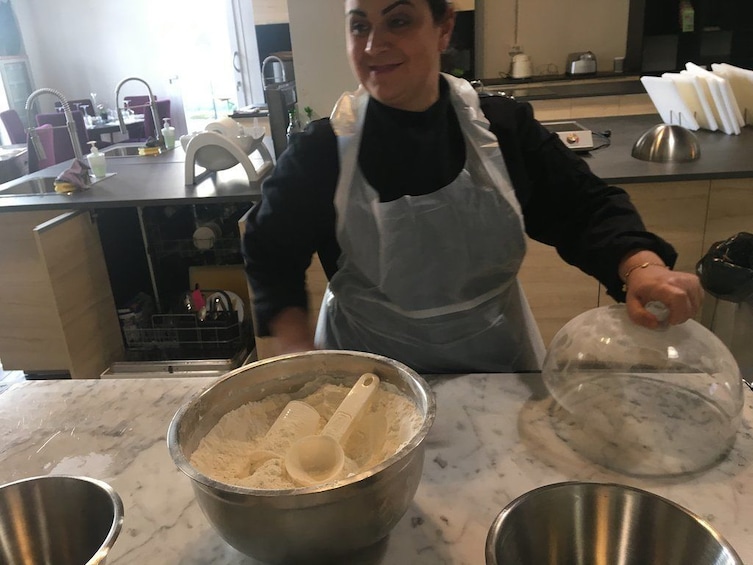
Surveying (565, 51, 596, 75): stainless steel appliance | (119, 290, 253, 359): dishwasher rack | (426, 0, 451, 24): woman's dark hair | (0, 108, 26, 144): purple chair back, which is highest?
(426, 0, 451, 24): woman's dark hair

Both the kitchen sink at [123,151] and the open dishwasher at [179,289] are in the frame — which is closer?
the open dishwasher at [179,289]

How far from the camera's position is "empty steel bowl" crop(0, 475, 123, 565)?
2.15ft

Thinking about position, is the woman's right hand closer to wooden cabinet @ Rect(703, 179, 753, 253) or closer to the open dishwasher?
the open dishwasher

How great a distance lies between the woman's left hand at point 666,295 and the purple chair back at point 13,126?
5.88m

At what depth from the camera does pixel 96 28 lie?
6.35 m

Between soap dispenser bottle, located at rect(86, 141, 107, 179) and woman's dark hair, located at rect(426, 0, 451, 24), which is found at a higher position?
woman's dark hair, located at rect(426, 0, 451, 24)

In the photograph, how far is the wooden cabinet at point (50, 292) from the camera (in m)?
2.25

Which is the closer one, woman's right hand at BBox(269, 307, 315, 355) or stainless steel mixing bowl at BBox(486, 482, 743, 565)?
stainless steel mixing bowl at BBox(486, 482, 743, 565)

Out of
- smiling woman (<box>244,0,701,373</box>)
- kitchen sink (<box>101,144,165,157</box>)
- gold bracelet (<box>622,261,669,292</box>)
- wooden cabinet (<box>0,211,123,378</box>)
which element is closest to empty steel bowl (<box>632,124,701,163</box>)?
smiling woman (<box>244,0,701,373</box>)

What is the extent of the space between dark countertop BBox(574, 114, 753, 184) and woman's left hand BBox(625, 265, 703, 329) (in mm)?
1314

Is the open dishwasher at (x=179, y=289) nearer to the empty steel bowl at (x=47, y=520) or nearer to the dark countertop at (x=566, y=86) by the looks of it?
the empty steel bowl at (x=47, y=520)

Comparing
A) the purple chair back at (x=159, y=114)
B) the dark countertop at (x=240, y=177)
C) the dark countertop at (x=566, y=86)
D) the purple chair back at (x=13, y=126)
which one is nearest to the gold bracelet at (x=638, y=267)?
the dark countertop at (x=240, y=177)

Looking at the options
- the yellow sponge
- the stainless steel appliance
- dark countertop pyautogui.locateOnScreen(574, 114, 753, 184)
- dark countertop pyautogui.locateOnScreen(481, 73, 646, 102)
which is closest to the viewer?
dark countertop pyautogui.locateOnScreen(574, 114, 753, 184)

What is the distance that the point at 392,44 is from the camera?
96cm
